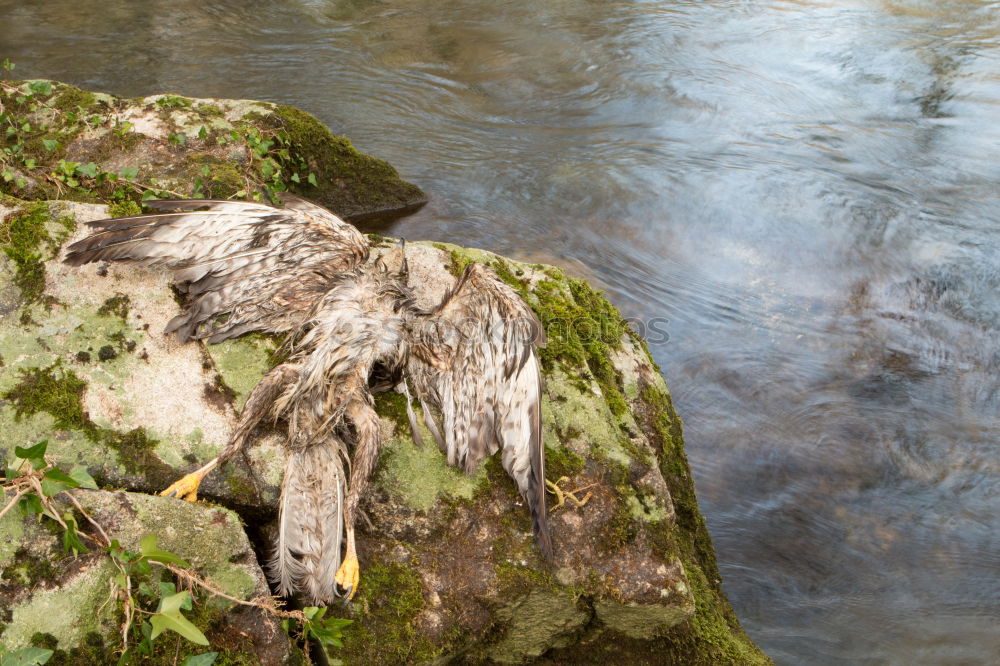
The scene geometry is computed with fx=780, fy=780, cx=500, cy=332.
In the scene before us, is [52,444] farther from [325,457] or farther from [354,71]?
[354,71]

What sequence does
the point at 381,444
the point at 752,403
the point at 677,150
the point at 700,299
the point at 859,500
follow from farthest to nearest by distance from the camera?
the point at 677,150
the point at 700,299
the point at 752,403
the point at 859,500
the point at 381,444

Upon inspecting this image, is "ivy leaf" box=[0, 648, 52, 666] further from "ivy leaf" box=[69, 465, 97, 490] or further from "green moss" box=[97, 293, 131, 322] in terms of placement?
"green moss" box=[97, 293, 131, 322]

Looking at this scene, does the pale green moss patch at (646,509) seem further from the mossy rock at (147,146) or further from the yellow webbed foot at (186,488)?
the mossy rock at (147,146)

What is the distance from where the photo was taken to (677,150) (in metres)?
8.41

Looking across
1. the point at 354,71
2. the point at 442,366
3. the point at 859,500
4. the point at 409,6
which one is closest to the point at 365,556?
the point at 442,366

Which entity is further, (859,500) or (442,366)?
(859,500)

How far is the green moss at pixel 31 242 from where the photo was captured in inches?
128

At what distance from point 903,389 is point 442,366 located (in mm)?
4106

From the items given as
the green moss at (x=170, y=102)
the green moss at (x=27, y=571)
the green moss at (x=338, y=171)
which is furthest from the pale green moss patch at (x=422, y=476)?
the green moss at (x=170, y=102)

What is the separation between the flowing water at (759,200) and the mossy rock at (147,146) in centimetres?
133

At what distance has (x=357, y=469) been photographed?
2.97 m

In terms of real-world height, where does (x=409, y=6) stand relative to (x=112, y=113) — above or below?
above

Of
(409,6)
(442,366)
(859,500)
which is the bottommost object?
(859,500)

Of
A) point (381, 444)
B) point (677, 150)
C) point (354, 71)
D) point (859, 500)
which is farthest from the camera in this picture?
point (354, 71)
